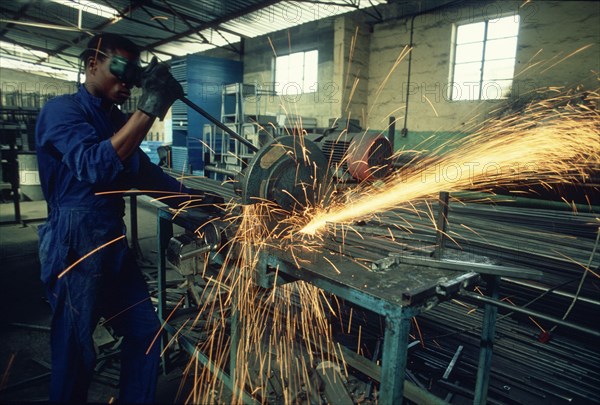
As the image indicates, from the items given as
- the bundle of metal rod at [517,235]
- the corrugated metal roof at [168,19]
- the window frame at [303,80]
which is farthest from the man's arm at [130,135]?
the window frame at [303,80]

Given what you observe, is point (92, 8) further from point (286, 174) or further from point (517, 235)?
point (517, 235)

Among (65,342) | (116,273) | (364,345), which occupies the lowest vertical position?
(364,345)

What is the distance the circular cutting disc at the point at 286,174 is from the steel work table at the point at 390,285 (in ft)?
1.01

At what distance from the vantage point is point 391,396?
128 centimetres

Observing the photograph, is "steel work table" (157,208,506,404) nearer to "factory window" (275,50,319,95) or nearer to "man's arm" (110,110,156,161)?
"man's arm" (110,110,156,161)

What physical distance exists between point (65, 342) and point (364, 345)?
76.4 inches

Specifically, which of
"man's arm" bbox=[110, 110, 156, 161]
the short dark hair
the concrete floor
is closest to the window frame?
the concrete floor

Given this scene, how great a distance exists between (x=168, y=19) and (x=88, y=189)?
1117 centimetres

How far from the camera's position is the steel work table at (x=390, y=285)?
1248 millimetres

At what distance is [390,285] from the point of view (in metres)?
1.37

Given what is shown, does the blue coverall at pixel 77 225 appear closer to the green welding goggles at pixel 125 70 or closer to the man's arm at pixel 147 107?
the man's arm at pixel 147 107

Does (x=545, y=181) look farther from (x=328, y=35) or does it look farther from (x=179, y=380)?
(x=328, y=35)

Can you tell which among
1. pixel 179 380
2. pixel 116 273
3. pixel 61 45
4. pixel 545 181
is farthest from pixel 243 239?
pixel 61 45

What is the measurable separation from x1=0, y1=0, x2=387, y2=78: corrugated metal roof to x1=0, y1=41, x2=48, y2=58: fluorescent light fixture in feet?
2.06
